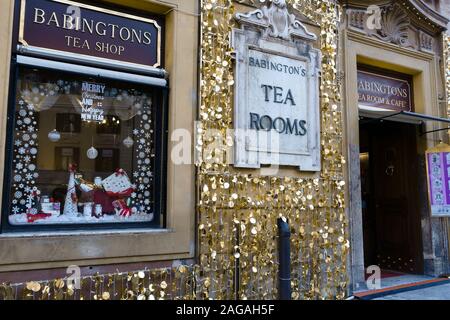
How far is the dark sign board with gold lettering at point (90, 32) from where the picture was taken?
427cm

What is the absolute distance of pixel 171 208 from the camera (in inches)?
184

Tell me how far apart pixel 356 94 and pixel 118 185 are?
3.88m

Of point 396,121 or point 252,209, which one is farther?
point 396,121

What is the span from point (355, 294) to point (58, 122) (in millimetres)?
4528

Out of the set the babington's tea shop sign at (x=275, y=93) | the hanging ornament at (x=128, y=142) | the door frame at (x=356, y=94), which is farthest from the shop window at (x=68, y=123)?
the door frame at (x=356, y=94)

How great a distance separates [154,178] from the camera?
15.9ft

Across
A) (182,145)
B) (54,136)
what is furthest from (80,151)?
(182,145)

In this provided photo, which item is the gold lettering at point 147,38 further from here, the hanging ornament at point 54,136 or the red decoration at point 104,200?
the red decoration at point 104,200

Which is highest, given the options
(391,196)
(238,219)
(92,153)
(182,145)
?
(182,145)

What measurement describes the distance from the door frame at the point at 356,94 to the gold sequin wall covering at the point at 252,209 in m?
0.28

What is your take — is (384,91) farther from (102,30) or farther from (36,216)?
(36,216)

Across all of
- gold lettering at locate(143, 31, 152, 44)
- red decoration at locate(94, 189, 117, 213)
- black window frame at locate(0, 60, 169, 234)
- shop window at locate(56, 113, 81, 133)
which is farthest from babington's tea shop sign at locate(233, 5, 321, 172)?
shop window at locate(56, 113, 81, 133)

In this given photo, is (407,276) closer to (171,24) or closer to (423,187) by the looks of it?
(423,187)
